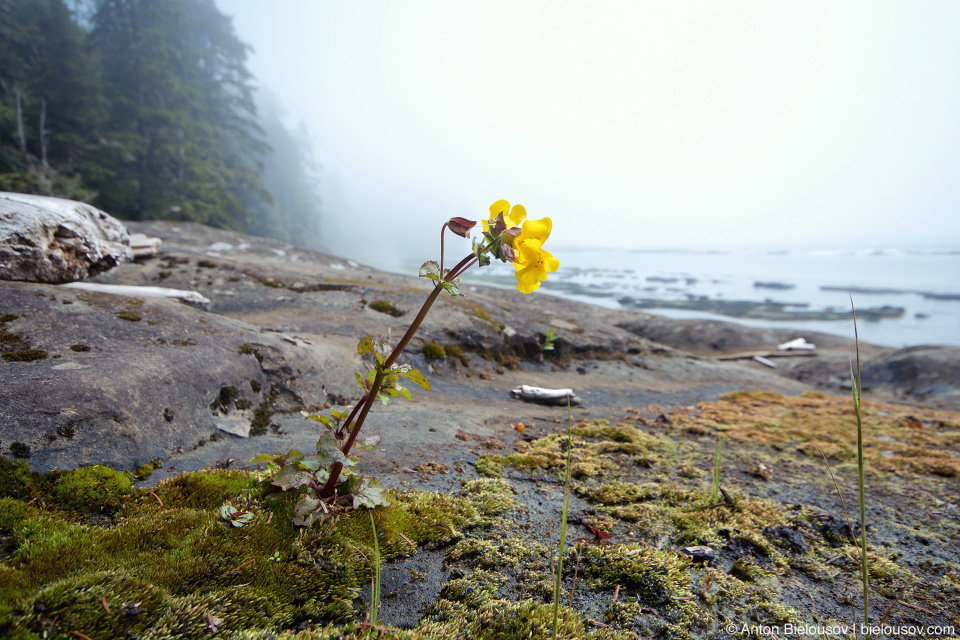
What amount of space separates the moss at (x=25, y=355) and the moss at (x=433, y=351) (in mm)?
6653

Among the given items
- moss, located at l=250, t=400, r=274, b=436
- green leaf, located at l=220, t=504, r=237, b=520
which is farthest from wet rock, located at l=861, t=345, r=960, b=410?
green leaf, located at l=220, t=504, r=237, b=520

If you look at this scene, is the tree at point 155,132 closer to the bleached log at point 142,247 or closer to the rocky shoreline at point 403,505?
the bleached log at point 142,247

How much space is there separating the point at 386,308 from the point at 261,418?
716 cm

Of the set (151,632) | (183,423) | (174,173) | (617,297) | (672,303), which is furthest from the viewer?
(617,297)

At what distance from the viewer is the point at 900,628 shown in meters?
2.55

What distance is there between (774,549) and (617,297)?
229 feet

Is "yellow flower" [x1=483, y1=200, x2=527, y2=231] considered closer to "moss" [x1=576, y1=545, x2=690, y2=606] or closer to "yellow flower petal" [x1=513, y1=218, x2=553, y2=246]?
"yellow flower petal" [x1=513, y1=218, x2=553, y2=246]

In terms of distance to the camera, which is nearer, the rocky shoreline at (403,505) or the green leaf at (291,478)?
the rocky shoreline at (403,505)

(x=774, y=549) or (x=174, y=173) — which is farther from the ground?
(x=174, y=173)

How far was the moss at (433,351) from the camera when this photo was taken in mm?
10023

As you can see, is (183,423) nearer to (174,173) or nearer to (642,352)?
(642,352)

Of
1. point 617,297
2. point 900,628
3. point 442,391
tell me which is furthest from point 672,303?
point 900,628

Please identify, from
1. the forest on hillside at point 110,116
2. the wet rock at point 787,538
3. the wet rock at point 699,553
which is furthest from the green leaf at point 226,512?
the forest on hillside at point 110,116

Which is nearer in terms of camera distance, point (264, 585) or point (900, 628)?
point (264, 585)
